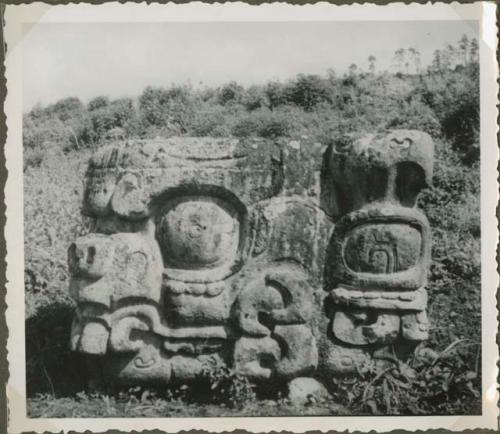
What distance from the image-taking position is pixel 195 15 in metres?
6.56

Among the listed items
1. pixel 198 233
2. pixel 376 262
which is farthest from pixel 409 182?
pixel 198 233

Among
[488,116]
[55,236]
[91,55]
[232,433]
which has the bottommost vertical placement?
[232,433]

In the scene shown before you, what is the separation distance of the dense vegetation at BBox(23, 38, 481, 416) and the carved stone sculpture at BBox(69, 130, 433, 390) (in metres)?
0.18

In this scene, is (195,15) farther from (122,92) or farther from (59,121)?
(59,121)

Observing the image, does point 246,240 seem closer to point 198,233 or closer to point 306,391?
point 198,233

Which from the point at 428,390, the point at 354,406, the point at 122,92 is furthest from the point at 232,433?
the point at 122,92

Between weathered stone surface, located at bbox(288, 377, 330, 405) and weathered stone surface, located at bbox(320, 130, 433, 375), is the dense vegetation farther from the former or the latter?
weathered stone surface, located at bbox(320, 130, 433, 375)

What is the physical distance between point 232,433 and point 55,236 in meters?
1.69

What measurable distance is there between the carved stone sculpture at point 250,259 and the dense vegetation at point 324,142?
0.60 ft

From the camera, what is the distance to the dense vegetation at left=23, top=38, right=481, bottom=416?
6652mm

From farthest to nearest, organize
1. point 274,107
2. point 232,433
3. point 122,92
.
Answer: point 274,107 < point 122,92 < point 232,433

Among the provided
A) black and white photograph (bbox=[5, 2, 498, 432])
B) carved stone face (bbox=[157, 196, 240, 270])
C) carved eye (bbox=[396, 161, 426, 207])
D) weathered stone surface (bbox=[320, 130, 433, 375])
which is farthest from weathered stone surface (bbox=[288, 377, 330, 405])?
carved eye (bbox=[396, 161, 426, 207])

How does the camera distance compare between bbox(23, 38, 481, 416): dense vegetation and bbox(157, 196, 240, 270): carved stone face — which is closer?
bbox(23, 38, 481, 416): dense vegetation

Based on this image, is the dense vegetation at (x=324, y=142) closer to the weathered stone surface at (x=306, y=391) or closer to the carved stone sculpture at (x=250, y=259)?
the weathered stone surface at (x=306, y=391)
